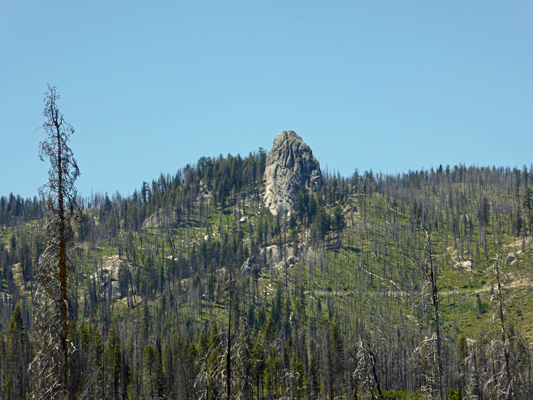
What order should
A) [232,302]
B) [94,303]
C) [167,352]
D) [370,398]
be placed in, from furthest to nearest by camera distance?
1. [94,303]
2. [167,352]
3. [370,398]
4. [232,302]

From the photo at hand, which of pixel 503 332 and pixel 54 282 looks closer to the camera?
pixel 54 282

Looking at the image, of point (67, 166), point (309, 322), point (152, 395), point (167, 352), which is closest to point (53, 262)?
point (67, 166)

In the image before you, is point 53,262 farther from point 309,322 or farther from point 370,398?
point 309,322

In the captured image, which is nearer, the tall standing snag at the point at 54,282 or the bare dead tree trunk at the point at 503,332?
the tall standing snag at the point at 54,282

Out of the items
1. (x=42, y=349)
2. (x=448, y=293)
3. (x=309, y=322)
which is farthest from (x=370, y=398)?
(x=448, y=293)

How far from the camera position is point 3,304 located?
181125 mm

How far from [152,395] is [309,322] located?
8449 centimetres

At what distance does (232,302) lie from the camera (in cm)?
3675

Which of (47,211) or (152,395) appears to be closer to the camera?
(47,211)

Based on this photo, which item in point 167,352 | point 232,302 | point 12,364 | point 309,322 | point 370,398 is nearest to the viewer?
point 232,302

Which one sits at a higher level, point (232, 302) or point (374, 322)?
point (232, 302)

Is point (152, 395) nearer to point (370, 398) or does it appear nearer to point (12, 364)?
point (12, 364)

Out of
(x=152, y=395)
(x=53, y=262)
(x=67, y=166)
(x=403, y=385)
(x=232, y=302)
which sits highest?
(x=67, y=166)

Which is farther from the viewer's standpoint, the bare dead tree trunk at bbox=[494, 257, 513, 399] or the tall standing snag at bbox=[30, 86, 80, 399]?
the bare dead tree trunk at bbox=[494, 257, 513, 399]
